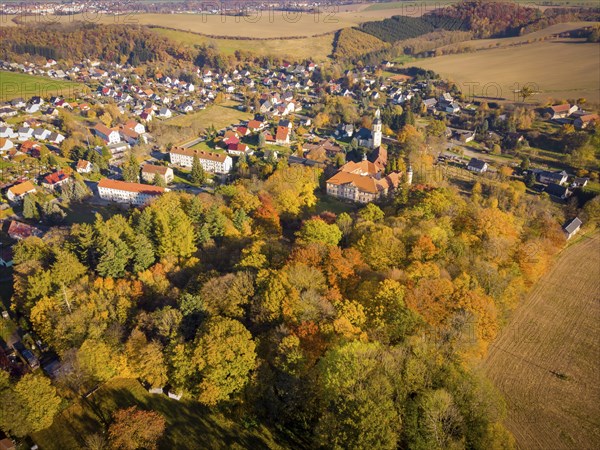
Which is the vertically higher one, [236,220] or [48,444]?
[236,220]

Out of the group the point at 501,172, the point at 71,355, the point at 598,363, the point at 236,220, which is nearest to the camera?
the point at 71,355

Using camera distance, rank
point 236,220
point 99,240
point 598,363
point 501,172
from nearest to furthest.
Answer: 1. point 598,363
2. point 99,240
3. point 236,220
4. point 501,172

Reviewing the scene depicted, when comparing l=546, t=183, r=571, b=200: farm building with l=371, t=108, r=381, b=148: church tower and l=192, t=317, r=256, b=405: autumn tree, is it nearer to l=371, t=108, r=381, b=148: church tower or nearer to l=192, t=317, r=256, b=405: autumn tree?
l=371, t=108, r=381, b=148: church tower

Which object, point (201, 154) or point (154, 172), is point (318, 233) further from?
point (201, 154)

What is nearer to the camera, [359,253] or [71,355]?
[71,355]

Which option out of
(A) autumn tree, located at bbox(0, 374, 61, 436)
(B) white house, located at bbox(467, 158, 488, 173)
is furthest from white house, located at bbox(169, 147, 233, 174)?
(A) autumn tree, located at bbox(0, 374, 61, 436)

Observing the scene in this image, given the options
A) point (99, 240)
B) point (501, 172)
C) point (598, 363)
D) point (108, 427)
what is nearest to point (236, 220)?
point (99, 240)

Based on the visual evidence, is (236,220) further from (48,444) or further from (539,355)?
Answer: (539,355)
